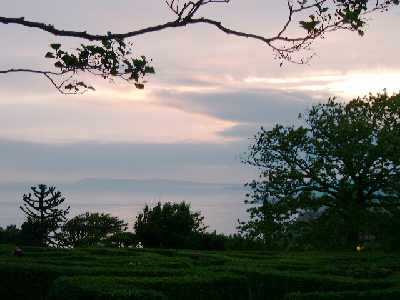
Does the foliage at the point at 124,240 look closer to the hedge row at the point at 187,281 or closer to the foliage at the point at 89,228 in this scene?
the foliage at the point at 89,228

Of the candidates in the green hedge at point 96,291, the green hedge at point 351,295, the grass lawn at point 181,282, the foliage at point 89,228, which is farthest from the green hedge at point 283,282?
the foliage at point 89,228

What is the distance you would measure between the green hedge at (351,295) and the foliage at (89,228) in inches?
1694

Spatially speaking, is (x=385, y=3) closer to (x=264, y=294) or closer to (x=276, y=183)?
(x=264, y=294)

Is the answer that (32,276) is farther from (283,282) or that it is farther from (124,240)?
(124,240)

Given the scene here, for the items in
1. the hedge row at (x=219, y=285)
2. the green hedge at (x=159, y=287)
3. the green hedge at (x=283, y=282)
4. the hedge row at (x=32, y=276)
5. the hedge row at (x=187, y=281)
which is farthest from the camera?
the green hedge at (x=283, y=282)

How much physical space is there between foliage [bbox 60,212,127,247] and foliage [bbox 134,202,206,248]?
15284 mm

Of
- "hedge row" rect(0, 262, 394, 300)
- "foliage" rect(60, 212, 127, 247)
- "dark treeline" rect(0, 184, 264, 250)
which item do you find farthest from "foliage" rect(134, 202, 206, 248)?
"hedge row" rect(0, 262, 394, 300)

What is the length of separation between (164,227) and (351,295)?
27.6 m

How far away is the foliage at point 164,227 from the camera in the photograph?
135 ft

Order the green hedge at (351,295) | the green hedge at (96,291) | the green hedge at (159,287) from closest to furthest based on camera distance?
the green hedge at (96,291) → the green hedge at (159,287) → the green hedge at (351,295)

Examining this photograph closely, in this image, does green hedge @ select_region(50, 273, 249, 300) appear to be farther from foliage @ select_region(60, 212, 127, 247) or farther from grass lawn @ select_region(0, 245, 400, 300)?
foliage @ select_region(60, 212, 127, 247)

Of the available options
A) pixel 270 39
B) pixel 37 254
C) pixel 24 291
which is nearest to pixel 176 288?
pixel 24 291

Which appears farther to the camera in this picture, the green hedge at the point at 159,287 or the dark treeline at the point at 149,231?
the dark treeline at the point at 149,231

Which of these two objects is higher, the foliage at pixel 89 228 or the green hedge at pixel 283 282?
the foliage at pixel 89 228
